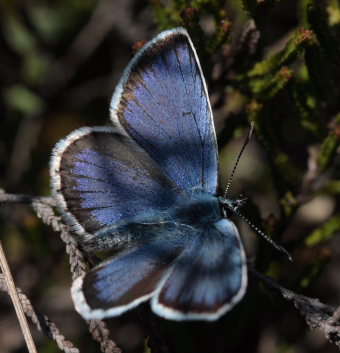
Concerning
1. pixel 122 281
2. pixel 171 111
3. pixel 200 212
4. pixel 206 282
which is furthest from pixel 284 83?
pixel 122 281

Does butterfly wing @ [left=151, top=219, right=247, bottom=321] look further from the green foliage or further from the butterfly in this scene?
the green foliage

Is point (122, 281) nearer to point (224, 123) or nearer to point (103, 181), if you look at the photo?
point (103, 181)

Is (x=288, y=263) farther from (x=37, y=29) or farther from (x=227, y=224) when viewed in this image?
(x=37, y=29)

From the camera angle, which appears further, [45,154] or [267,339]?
[45,154]

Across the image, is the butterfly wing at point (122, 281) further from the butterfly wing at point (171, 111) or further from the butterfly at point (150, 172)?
the butterfly wing at point (171, 111)

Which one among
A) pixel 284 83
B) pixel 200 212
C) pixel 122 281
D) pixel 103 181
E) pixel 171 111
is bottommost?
pixel 122 281

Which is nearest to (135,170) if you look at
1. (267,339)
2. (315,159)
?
(315,159)
